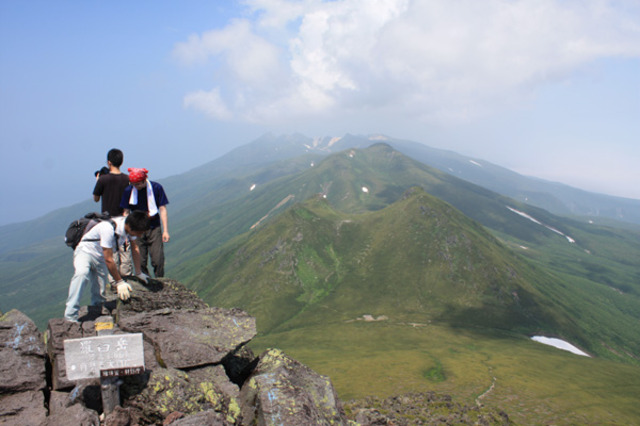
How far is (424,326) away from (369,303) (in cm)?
3074

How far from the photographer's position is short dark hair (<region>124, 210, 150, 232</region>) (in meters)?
15.5

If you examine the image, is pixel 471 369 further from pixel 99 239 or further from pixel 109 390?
pixel 99 239

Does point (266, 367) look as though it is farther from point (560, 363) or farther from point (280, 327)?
point (280, 327)

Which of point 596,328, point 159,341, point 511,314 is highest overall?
point 159,341

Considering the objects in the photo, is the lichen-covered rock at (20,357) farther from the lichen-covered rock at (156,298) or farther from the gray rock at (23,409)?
the lichen-covered rock at (156,298)

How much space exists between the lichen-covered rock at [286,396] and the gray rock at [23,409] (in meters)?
7.16

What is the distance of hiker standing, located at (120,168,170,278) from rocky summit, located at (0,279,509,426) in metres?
2.96

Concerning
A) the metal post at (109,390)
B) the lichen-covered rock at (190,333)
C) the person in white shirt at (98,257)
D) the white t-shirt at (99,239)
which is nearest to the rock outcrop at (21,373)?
the person in white shirt at (98,257)

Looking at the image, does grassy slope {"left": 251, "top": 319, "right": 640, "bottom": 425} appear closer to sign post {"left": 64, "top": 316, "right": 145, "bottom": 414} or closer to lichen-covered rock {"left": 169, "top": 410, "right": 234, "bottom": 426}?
lichen-covered rock {"left": 169, "top": 410, "right": 234, "bottom": 426}

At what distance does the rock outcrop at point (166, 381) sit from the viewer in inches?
477

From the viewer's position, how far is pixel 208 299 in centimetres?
18775

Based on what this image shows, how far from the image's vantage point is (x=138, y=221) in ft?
51.3

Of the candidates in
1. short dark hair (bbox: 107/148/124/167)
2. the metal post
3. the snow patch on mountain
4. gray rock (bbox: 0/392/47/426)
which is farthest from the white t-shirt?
the snow patch on mountain

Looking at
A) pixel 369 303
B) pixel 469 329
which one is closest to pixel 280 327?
pixel 369 303
